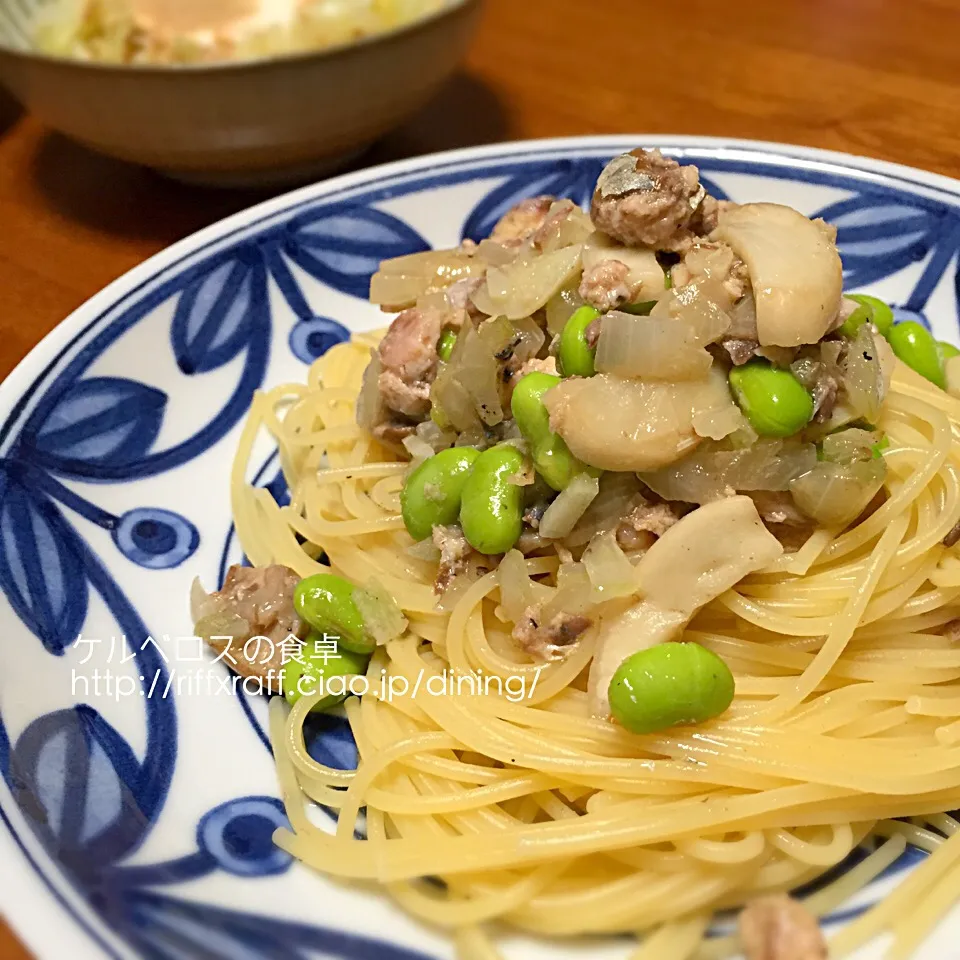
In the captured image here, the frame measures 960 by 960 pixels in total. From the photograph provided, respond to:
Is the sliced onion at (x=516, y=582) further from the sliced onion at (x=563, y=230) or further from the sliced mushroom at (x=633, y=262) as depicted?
the sliced onion at (x=563, y=230)

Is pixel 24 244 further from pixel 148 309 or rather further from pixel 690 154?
pixel 690 154

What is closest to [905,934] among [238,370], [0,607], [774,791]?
[774,791]

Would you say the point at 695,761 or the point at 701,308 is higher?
the point at 701,308

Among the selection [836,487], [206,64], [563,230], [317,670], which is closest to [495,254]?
[563,230]

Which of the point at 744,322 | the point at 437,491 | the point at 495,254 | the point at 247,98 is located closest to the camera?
the point at 744,322

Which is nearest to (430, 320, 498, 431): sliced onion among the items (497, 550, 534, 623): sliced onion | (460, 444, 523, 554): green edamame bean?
(460, 444, 523, 554): green edamame bean

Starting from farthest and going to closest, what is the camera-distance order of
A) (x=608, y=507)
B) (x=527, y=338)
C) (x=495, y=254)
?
(x=495, y=254) < (x=527, y=338) < (x=608, y=507)

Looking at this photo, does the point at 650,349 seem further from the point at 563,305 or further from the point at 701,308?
the point at 563,305
